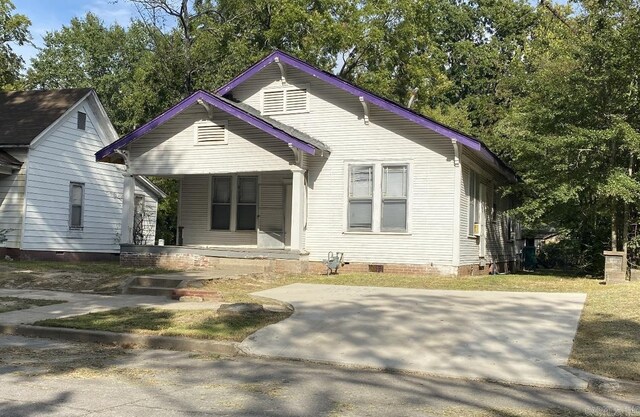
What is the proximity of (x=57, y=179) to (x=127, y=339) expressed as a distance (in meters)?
Answer: 14.9

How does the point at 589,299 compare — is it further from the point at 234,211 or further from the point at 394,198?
the point at 234,211

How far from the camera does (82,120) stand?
22.8 m

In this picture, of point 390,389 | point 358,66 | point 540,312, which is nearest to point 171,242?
point 358,66

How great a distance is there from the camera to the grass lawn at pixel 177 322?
28.1 ft

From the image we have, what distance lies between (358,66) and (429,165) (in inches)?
762

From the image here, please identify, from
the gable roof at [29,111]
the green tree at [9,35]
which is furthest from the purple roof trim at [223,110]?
the green tree at [9,35]

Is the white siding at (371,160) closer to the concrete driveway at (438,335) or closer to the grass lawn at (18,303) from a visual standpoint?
the concrete driveway at (438,335)

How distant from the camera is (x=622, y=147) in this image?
15000 millimetres

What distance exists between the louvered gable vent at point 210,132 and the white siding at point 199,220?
2.20 metres

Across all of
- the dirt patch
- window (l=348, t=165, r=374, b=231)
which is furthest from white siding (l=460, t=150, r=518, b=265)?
the dirt patch

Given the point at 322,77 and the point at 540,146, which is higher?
the point at 322,77

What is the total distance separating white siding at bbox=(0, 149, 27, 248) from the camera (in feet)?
66.0

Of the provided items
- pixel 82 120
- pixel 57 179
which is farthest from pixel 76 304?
pixel 82 120

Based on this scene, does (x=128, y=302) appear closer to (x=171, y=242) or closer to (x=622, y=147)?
(x=622, y=147)
